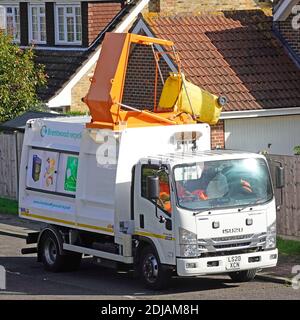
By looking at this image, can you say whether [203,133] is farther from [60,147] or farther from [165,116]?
[60,147]

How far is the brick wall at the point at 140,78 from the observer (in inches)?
1185

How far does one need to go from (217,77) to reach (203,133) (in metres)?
9.20

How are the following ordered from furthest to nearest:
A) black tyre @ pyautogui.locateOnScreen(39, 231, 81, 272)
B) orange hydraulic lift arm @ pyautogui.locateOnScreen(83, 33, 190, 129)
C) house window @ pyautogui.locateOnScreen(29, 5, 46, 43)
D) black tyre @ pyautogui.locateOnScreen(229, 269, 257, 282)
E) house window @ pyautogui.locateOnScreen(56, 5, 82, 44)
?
house window @ pyautogui.locateOnScreen(29, 5, 46, 43) → house window @ pyautogui.locateOnScreen(56, 5, 82, 44) → black tyre @ pyautogui.locateOnScreen(39, 231, 81, 272) → orange hydraulic lift arm @ pyautogui.locateOnScreen(83, 33, 190, 129) → black tyre @ pyautogui.locateOnScreen(229, 269, 257, 282)

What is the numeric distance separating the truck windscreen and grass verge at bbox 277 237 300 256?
121 inches

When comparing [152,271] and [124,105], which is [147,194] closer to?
[152,271]

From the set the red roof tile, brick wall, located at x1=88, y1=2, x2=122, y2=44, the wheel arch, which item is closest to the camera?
the wheel arch

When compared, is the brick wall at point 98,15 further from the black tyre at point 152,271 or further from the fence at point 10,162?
the black tyre at point 152,271

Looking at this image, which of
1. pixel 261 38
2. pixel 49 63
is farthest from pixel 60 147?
pixel 49 63

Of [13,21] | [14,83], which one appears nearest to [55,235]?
[14,83]

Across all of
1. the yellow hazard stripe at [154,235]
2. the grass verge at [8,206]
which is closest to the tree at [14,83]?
the grass verge at [8,206]

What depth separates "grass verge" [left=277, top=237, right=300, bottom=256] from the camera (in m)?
21.9

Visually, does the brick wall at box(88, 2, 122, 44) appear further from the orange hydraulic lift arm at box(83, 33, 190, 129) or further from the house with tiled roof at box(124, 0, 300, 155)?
the orange hydraulic lift arm at box(83, 33, 190, 129)

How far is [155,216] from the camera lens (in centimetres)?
1881

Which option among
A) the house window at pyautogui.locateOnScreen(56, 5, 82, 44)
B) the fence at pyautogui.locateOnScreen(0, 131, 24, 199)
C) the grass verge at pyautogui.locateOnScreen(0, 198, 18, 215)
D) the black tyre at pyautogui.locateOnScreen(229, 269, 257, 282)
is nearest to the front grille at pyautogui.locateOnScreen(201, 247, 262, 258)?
the black tyre at pyautogui.locateOnScreen(229, 269, 257, 282)
